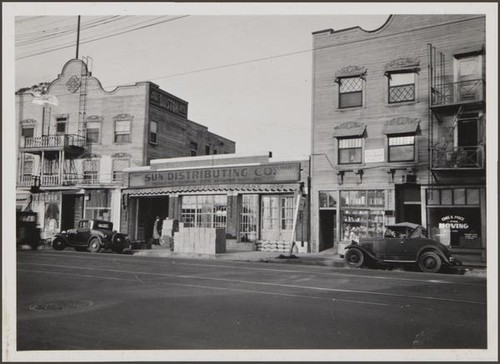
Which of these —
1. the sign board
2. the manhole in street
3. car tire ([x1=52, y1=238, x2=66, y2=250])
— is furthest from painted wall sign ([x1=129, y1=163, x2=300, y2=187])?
the manhole in street

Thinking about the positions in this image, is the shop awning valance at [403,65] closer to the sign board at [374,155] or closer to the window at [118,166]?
the sign board at [374,155]

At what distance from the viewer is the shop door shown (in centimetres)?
Result: 2305

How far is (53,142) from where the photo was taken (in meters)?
27.3

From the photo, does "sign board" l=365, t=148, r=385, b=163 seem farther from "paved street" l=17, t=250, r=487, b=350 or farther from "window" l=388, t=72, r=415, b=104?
"paved street" l=17, t=250, r=487, b=350

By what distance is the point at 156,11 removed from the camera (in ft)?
26.4

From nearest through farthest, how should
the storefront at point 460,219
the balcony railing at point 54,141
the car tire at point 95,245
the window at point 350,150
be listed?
the storefront at point 460,219
the window at point 350,150
the car tire at point 95,245
the balcony railing at point 54,141

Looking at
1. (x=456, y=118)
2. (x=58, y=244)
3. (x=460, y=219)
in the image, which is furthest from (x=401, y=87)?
(x=58, y=244)

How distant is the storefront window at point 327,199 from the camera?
21.3 meters

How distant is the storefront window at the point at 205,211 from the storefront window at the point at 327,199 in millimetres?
5649

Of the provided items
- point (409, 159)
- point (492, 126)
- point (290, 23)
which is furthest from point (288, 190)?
point (492, 126)

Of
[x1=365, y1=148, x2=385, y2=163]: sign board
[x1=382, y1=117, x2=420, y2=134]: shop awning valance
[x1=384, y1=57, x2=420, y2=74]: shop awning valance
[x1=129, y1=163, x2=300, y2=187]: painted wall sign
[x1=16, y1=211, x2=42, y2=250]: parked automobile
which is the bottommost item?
[x1=16, y1=211, x2=42, y2=250]: parked automobile

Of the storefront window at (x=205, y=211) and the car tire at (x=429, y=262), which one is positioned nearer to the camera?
the car tire at (x=429, y=262)

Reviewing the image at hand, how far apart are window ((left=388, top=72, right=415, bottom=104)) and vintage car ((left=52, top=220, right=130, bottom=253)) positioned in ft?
47.1

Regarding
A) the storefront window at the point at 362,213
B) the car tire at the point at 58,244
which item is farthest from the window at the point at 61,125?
the storefront window at the point at 362,213
